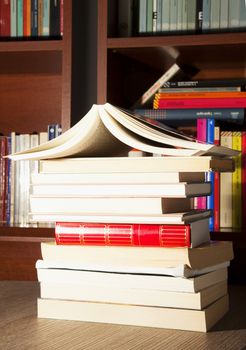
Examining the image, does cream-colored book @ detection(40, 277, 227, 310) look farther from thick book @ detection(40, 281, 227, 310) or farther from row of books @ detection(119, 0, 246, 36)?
row of books @ detection(119, 0, 246, 36)

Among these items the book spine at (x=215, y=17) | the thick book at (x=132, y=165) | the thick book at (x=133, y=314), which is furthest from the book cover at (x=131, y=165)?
the book spine at (x=215, y=17)

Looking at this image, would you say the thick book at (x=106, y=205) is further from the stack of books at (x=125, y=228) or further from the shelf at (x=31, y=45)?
the shelf at (x=31, y=45)

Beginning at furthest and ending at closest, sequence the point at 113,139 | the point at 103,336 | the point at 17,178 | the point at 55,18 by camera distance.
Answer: the point at 17,178, the point at 55,18, the point at 113,139, the point at 103,336

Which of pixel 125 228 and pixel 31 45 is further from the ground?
pixel 31 45

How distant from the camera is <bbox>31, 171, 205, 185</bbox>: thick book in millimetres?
1139

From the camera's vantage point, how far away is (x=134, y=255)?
3.80ft

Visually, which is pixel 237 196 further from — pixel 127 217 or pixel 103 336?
pixel 103 336

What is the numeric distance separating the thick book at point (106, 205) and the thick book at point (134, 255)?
0.21ft

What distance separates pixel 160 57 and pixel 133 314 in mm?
940

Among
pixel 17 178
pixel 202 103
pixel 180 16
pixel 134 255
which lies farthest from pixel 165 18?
pixel 134 255

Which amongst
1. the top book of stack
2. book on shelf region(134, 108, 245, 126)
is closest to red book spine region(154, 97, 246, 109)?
book on shelf region(134, 108, 245, 126)

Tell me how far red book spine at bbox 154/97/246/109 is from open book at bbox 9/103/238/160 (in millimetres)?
616

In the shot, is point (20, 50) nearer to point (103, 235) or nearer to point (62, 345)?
point (103, 235)

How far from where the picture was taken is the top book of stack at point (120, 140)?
111cm
